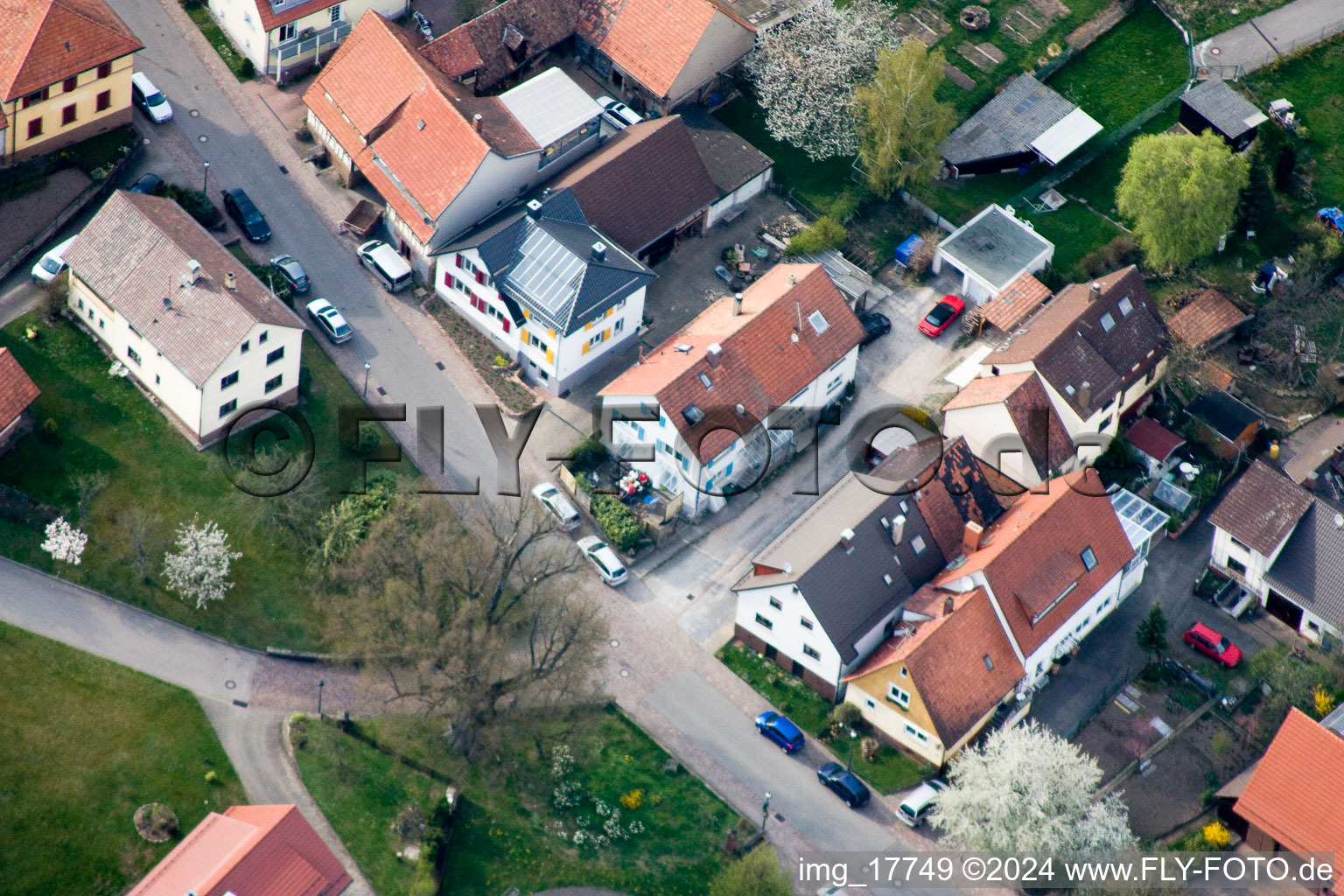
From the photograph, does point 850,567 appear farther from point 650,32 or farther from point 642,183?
point 650,32

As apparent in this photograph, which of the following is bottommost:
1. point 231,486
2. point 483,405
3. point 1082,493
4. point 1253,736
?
point 1253,736

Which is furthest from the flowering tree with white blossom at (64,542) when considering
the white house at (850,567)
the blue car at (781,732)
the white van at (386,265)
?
the blue car at (781,732)

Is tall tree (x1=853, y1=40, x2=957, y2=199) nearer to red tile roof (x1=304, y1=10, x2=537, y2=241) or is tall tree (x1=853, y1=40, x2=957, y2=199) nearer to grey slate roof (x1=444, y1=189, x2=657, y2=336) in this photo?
grey slate roof (x1=444, y1=189, x2=657, y2=336)

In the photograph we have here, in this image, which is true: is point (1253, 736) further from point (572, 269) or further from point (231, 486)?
point (231, 486)

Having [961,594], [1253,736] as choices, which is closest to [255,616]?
[961,594]

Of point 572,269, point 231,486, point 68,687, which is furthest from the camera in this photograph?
point 572,269

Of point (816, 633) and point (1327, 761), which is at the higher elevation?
point (816, 633)
